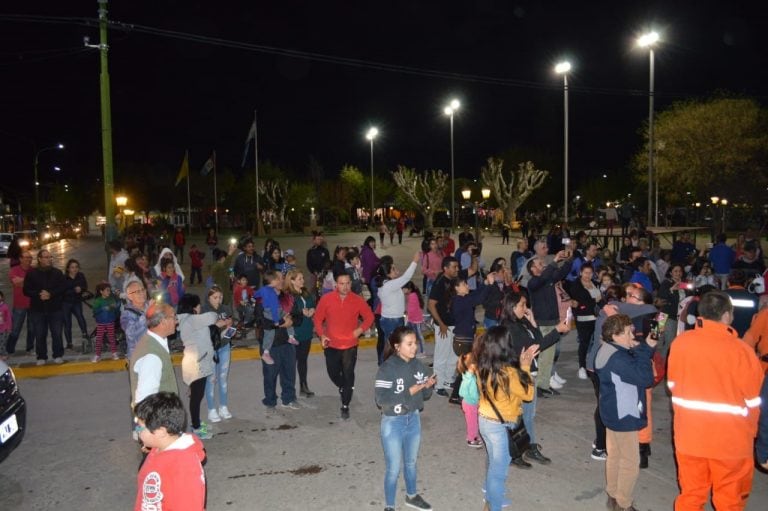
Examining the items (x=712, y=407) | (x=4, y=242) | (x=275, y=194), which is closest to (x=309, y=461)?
(x=712, y=407)

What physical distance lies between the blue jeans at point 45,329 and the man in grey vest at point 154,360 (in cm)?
579

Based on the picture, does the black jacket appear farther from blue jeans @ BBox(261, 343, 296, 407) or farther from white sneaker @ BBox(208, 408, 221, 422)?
blue jeans @ BBox(261, 343, 296, 407)

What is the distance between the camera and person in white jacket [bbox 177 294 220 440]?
5.99m

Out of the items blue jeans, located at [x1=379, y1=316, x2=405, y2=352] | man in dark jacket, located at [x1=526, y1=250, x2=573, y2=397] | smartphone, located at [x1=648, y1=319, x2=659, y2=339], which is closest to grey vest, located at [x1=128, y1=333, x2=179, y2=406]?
smartphone, located at [x1=648, y1=319, x2=659, y2=339]

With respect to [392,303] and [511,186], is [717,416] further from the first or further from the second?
[511,186]

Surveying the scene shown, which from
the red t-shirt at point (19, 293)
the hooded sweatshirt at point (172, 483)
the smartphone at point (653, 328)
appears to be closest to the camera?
the hooded sweatshirt at point (172, 483)

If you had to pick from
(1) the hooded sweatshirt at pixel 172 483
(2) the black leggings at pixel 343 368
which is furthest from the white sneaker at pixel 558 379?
(1) the hooded sweatshirt at pixel 172 483

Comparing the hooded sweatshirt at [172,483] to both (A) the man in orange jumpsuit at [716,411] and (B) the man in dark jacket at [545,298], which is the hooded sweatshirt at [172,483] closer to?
(A) the man in orange jumpsuit at [716,411]

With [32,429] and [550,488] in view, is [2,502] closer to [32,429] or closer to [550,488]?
[32,429]

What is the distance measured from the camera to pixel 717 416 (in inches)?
156

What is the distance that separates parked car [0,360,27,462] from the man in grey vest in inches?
57.5

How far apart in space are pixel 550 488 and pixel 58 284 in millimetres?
7843

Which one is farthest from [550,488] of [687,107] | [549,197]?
[549,197]

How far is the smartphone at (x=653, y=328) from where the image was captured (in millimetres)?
4870
